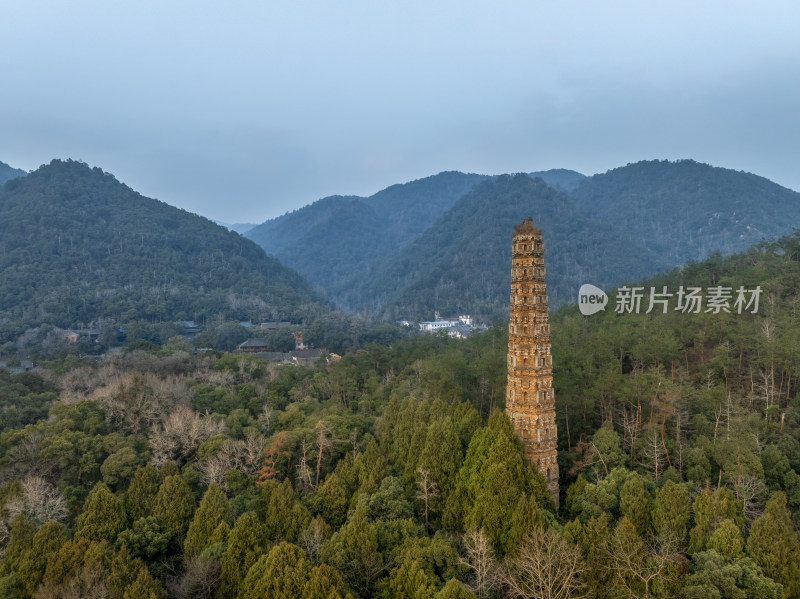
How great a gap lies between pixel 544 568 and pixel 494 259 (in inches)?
5379

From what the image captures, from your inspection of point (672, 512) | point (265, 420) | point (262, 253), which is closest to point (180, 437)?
point (265, 420)

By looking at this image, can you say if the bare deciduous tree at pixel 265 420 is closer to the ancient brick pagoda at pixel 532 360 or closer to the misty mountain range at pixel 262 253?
the ancient brick pagoda at pixel 532 360

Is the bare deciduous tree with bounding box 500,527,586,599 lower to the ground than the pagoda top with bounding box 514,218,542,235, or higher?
lower

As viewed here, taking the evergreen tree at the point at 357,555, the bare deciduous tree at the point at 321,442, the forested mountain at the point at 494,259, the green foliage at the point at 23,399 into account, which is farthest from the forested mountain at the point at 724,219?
the evergreen tree at the point at 357,555

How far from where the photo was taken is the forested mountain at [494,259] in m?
134

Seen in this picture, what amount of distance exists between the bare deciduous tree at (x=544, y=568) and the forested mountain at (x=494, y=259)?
93.7 meters

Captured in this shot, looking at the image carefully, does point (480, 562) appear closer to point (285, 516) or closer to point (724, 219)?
point (285, 516)

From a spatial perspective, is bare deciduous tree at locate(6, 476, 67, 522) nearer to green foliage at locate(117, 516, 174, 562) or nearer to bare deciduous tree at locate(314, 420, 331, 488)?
green foliage at locate(117, 516, 174, 562)

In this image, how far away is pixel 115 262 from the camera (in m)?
105

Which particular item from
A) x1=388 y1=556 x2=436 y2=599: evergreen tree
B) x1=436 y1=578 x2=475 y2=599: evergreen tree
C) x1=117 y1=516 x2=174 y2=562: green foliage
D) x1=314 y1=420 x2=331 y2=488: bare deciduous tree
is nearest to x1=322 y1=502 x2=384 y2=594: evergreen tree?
x1=388 y1=556 x2=436 y2=599: evergreen tree

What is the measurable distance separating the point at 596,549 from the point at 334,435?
15218 millimetres

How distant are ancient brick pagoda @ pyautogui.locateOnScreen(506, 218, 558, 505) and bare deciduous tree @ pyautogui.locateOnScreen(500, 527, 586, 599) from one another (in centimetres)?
622

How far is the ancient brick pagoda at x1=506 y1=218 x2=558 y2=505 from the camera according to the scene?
24078mm

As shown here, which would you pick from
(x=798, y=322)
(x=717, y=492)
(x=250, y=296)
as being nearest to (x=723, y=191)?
(x=250, y=296)
